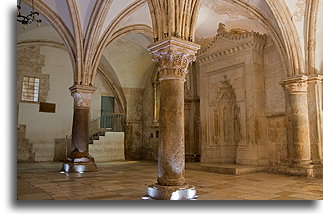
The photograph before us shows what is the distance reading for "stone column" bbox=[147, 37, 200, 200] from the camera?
4535 mm

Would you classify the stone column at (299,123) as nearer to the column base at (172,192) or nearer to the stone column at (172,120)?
the stone column at (172,120)

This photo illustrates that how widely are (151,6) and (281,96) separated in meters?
5.53

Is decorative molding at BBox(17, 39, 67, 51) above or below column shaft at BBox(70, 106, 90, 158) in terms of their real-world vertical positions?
above

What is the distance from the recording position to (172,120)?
4684 millimetres

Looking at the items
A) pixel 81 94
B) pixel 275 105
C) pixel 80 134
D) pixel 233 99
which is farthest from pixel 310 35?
pixel 80 134

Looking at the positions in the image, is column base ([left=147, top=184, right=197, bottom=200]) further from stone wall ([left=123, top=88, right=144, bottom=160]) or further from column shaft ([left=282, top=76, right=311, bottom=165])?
stone wall ([left=123, top=88, right=144, bottom=160])

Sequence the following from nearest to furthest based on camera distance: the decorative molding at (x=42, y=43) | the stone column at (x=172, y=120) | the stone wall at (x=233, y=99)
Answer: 1. the stone column at (x=172, y=120)
2. the stone wall at (x=233, y=99)
3. the decorative molding at (x=42, y=43)

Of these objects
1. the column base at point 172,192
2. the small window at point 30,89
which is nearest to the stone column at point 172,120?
the column base at point 172,192

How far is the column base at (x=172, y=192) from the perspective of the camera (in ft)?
14.3

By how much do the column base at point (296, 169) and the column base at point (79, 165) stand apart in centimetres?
560

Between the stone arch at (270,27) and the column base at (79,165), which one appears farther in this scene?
the column base at (79,165)

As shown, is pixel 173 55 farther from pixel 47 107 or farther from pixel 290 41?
pixel 47 107

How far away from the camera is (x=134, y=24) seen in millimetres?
10250

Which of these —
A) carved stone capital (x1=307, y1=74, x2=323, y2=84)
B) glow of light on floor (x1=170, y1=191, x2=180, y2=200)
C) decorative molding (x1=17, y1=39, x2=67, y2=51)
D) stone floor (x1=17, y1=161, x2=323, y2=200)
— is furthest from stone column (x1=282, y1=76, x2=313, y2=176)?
decorative molding (x1=17, y1=39, x2=67, y2=51)
